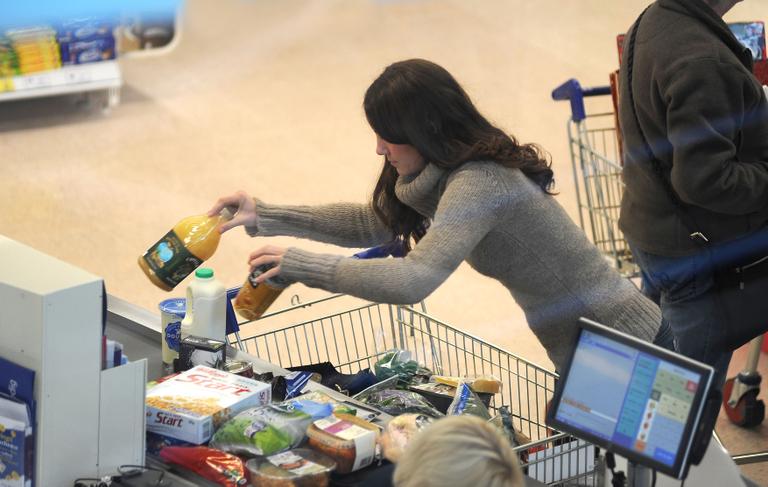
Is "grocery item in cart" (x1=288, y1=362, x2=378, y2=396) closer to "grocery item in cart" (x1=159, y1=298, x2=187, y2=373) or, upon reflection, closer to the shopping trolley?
"grocery item in cart" (x1=159, y1=298, x2=187, y2=373)

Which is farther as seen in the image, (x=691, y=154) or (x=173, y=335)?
(x=691, y=154)

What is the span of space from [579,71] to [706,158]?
A: 4827mm

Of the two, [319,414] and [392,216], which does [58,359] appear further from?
[392,216]

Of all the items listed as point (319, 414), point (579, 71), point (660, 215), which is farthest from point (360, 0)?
point (319, 414)

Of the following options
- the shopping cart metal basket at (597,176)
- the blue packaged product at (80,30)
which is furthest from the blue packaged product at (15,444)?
the blue packaged product at (80,30)

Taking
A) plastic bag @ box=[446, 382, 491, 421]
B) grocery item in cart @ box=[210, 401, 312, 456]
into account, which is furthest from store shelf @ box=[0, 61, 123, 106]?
grocery item in cart @ box=[210, 401, 312, 456]

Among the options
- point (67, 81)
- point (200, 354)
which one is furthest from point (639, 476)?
point (67, 81)

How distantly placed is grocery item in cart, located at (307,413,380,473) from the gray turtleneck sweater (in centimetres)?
31

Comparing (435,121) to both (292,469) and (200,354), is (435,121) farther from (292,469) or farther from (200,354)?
(292,469)

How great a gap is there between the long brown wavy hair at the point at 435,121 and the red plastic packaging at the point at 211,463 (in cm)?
77

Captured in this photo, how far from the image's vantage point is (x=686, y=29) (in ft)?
8.79

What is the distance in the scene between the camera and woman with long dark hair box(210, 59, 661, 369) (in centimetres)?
224

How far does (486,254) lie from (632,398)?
724 mm

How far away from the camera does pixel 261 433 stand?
6.46 ft
